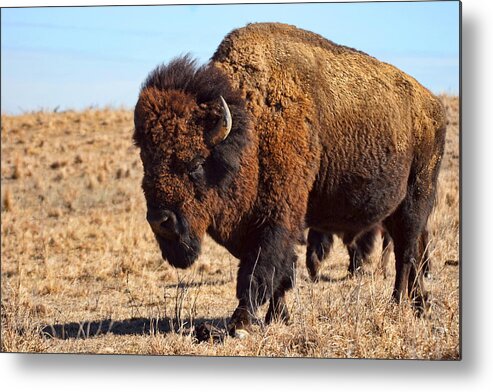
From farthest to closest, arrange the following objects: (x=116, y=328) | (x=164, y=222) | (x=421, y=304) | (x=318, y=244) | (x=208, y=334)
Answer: (x=318, y=244), (x=421, y=304), (x=116, y=328), (x=208, y=334), (x=164, y=222)

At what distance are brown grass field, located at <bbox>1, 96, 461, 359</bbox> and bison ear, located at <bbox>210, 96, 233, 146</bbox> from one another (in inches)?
41.1

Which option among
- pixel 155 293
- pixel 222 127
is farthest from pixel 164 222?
pixel 155 293

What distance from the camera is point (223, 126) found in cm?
510

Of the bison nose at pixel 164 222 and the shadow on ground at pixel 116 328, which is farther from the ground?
the bison nose at pixel 164 222

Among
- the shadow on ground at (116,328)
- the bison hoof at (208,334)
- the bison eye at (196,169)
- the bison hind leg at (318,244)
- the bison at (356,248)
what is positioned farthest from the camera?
the bison hind leg at (318,244)

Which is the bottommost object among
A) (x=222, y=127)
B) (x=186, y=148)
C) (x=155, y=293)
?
(x=155, y=293)

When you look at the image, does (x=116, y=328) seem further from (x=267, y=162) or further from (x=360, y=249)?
(x=360, y=249)

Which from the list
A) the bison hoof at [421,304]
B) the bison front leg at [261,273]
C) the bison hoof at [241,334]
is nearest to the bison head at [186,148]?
the bison front leg at [261,273]

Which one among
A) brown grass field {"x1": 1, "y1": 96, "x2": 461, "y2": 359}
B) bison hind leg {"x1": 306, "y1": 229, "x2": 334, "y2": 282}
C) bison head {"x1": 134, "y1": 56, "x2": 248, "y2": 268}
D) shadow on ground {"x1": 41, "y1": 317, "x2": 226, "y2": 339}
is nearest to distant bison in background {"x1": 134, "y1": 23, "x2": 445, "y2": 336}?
bison head {"x1": 134, "y1": 56, "x2": 248, "y2": 268}

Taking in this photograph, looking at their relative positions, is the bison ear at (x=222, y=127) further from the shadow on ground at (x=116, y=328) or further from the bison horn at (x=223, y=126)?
the shadow on ground at (x=116, y=328)

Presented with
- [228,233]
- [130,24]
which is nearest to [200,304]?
[228,233]

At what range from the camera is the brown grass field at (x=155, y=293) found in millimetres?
5160

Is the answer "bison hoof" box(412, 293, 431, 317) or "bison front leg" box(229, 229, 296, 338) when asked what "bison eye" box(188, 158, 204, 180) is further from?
"bison hoof" box(412, 293, 431, 317)

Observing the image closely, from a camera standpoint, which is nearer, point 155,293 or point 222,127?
point 222,127
